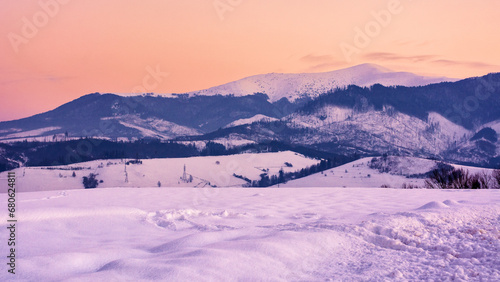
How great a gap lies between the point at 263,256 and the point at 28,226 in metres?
6.85

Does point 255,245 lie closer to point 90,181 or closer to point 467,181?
point 467,181

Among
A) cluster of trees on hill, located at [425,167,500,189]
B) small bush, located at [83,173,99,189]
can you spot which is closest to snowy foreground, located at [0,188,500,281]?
cluster of trees on hill, located at [425,167,500,189]

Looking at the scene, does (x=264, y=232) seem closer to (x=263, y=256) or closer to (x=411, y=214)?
(x=263, y=256)

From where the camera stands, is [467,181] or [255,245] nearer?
[255,245]

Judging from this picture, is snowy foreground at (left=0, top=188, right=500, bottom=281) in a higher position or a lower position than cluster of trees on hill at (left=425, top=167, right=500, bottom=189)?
higher

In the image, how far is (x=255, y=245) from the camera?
7.43 m

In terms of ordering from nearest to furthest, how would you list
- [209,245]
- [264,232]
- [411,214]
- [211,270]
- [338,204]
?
[211,270] < [209,245] < [264,232] < [411,214] < [338,204]

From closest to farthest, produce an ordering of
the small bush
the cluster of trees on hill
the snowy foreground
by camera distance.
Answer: the snowy foreground < the cluster of trees on hill < the small bush

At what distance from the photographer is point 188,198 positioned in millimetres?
17719

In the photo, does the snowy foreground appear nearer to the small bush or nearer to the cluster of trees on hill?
the cluster of trees on hill

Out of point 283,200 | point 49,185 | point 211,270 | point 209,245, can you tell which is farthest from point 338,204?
point 49,185

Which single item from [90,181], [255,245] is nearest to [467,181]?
[255,245]

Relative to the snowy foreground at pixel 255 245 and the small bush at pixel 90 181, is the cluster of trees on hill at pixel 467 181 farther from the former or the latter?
the small bush at pixel 90 181

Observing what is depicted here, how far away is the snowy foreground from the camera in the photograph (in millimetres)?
6289
